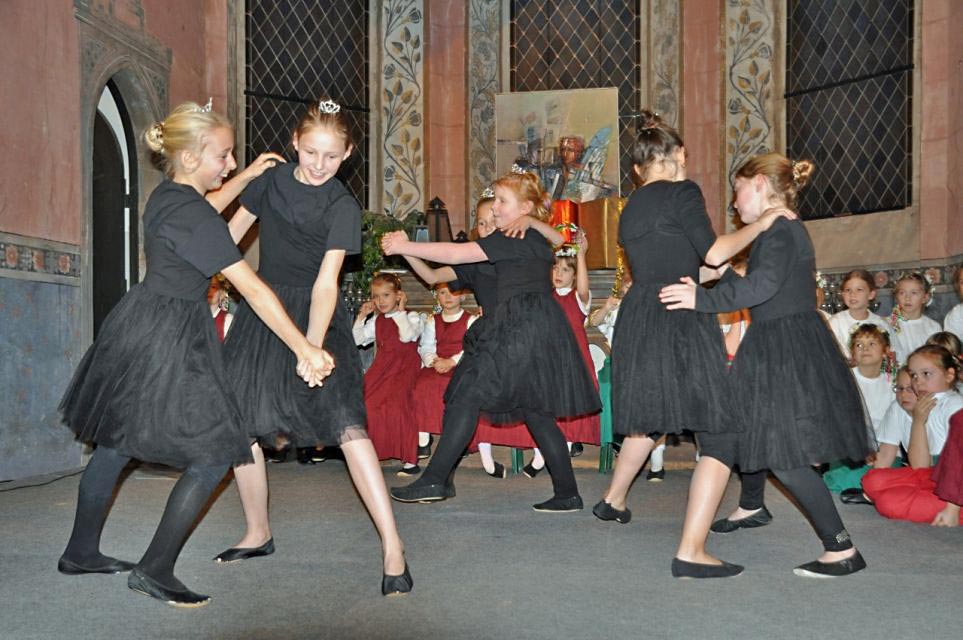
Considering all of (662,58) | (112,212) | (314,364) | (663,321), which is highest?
(662,58)

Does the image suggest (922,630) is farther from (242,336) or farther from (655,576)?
(242,336)

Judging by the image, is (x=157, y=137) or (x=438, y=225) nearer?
(x=157, y=137)

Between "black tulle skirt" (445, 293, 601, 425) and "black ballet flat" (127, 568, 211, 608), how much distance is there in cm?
166

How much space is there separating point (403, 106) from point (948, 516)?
6.59 m

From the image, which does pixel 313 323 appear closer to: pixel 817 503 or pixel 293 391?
pixel 293 391

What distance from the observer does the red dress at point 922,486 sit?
417 cm

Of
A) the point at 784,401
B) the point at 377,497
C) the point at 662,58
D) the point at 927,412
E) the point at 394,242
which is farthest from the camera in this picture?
the point at 662,58

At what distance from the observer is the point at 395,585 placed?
3068 millimetres

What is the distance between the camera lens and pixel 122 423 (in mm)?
2986

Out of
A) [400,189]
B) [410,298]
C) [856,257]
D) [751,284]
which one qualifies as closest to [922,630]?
[751,284]

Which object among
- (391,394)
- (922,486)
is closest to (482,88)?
(391,394)

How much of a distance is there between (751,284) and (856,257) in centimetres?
532

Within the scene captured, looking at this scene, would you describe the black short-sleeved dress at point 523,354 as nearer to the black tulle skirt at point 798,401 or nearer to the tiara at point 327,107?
the black tulle skirt at point 798,401

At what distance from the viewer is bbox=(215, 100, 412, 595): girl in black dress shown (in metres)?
3.10
